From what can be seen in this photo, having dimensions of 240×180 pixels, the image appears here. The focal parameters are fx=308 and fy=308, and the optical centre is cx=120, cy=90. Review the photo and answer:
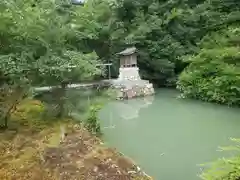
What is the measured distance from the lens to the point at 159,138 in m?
8.63

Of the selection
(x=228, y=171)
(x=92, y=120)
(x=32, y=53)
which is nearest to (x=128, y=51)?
(x=92, y=120)

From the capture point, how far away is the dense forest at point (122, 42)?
767 cm

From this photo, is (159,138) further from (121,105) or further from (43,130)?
(121,105)

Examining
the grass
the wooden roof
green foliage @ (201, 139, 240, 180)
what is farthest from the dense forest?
green foliage @ (201, 139, 240, 180)

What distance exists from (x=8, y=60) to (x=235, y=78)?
31.0 ft

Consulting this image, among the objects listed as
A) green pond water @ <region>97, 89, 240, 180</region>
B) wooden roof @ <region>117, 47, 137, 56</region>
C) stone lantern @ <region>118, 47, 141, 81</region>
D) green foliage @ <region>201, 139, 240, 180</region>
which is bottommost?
green pond water @ <region>97, 89, 240, 180</region>

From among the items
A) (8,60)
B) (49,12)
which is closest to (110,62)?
(49,12)

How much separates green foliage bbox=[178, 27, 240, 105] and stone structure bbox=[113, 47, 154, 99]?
75.8 inches

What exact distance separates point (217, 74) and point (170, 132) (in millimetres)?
6112

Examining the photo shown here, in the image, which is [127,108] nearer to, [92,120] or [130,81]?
[130,81]

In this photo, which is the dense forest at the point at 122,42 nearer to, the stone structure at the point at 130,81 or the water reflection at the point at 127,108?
the stone structure at the point at 130,81

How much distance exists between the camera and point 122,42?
18.3 m

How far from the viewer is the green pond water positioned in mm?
6785

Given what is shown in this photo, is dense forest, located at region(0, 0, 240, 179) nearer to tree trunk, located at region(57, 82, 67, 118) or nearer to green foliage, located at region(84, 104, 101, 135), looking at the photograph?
tree trunk, located at region(57, 82, 67, 118)
